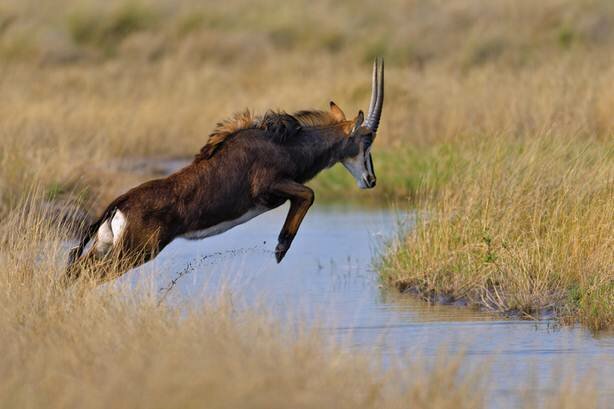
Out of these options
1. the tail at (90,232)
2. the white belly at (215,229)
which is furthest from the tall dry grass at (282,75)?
the tail at (90,232)

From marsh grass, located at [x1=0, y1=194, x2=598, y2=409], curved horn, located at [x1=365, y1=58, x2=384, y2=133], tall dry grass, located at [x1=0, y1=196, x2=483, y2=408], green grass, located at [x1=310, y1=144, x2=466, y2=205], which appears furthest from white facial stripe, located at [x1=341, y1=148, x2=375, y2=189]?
green grass, located at [x1=310, y1=144, x2=466, y2=205]

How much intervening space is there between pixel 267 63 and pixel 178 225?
19.6m

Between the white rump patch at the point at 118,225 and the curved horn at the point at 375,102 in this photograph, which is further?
the curved horn at the point at 375,102

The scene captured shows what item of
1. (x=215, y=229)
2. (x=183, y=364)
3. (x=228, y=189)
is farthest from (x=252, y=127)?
(x=183, y=364)

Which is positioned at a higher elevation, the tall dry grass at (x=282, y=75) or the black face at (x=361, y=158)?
the tall dry grass at (x=282, y=75)

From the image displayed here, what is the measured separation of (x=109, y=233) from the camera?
9.18 m

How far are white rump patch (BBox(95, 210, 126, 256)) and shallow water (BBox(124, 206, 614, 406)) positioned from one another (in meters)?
0.39

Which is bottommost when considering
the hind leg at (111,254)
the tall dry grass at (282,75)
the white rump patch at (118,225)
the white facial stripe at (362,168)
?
the hind leg at (111,254)

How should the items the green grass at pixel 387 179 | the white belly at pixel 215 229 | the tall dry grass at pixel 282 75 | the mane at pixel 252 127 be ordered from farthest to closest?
the tall dry grass at pixel 282 75 < the green grass at pixel 387 179 < the mane at pixel 252 127 < the white belly at pixel 215 229

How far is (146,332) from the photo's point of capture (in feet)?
23.4

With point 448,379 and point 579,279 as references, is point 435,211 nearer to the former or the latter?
point 579,279

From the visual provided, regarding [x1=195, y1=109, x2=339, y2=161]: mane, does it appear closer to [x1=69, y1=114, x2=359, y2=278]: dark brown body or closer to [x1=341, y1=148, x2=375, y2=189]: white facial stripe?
[x1=69, y1=114, x2=359, y2=278]: dark brown body

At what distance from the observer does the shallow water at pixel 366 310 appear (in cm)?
812

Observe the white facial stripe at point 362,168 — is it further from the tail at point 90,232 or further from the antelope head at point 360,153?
the tail at point 90,232
